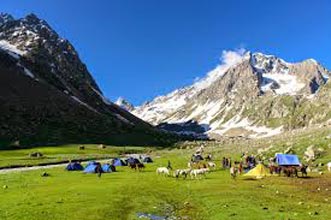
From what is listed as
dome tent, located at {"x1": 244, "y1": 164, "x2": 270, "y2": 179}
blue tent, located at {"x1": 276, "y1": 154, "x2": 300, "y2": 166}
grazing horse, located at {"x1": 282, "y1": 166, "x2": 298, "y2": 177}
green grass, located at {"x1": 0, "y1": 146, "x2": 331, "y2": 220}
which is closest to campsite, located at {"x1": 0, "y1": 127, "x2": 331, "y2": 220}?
green grass, located at {"x1": 0, "y1": 146, "x2": 331, "y2": 220}

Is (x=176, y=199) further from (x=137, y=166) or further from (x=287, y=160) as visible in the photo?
(x=137, y=166)

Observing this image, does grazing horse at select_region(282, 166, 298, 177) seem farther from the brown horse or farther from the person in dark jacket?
the person in dark jacket

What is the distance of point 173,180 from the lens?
8800 cm

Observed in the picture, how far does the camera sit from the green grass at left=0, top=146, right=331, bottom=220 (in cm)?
4934

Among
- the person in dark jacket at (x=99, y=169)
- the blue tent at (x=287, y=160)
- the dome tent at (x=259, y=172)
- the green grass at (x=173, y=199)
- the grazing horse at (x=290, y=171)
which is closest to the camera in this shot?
the green grass at (x=173, y=199)

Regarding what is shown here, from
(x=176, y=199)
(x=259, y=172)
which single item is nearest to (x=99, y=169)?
(x=259, y=172)

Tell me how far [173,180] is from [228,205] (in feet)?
110

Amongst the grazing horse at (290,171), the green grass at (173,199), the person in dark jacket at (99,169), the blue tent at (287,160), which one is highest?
the blue tent at (287,160)

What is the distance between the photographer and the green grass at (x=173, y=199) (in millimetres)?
49344

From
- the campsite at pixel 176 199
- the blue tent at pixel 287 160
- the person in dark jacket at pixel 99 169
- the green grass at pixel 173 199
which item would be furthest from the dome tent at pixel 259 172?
the person in dark jacket at pixel 99 169

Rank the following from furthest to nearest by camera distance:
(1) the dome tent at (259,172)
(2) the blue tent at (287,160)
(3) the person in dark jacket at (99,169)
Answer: (2) the blue tent at (287,160)
(3) the person in dark jacket at (99,169)
(1) the dome tent at (259,172)

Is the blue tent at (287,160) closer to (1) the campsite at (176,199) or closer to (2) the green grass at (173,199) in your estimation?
(1) the campsite at (176,199)

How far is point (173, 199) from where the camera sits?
62.6 m

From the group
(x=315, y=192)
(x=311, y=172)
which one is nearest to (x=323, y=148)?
(x=311, y=172)
